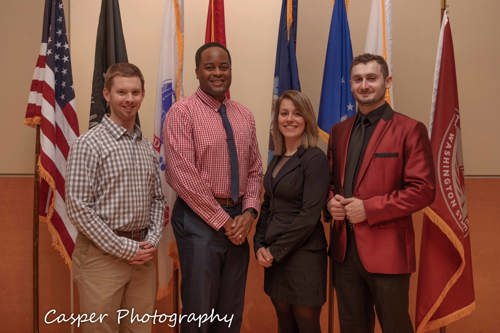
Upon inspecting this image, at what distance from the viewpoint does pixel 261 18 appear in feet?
11.2

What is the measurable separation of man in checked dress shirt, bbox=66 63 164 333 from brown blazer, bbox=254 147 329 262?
2.01 ft

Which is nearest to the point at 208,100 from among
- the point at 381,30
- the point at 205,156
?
the point at 205,156

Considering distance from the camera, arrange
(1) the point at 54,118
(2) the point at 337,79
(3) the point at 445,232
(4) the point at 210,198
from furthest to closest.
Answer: (2) the point at 337,79 < (1) the point at 54,118 < (3) the point at 445,232 < (4) the point at 210,198

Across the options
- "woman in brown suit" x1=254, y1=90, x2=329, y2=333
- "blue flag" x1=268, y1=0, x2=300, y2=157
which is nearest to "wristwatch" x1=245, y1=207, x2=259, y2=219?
"woman in brown suit" x1=254, y1=90, x2=329, y2=333

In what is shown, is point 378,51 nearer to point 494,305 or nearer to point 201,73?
→ point 201,73

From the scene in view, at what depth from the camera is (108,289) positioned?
2092 millimetres

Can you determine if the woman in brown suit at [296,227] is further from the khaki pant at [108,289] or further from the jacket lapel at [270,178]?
the khaki pant at [108,289]

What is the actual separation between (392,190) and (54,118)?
2112 mm

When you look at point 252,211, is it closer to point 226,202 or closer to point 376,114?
point 226,202

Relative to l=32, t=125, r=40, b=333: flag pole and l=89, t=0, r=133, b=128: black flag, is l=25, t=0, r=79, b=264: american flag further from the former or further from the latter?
l=89, t=0, r=133, b=128: black flag

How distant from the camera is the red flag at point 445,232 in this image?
103 inches

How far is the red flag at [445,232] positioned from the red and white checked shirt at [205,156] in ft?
3.56

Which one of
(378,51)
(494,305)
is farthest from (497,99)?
(494,305)

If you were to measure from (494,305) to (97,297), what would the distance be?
2867 millimetres
